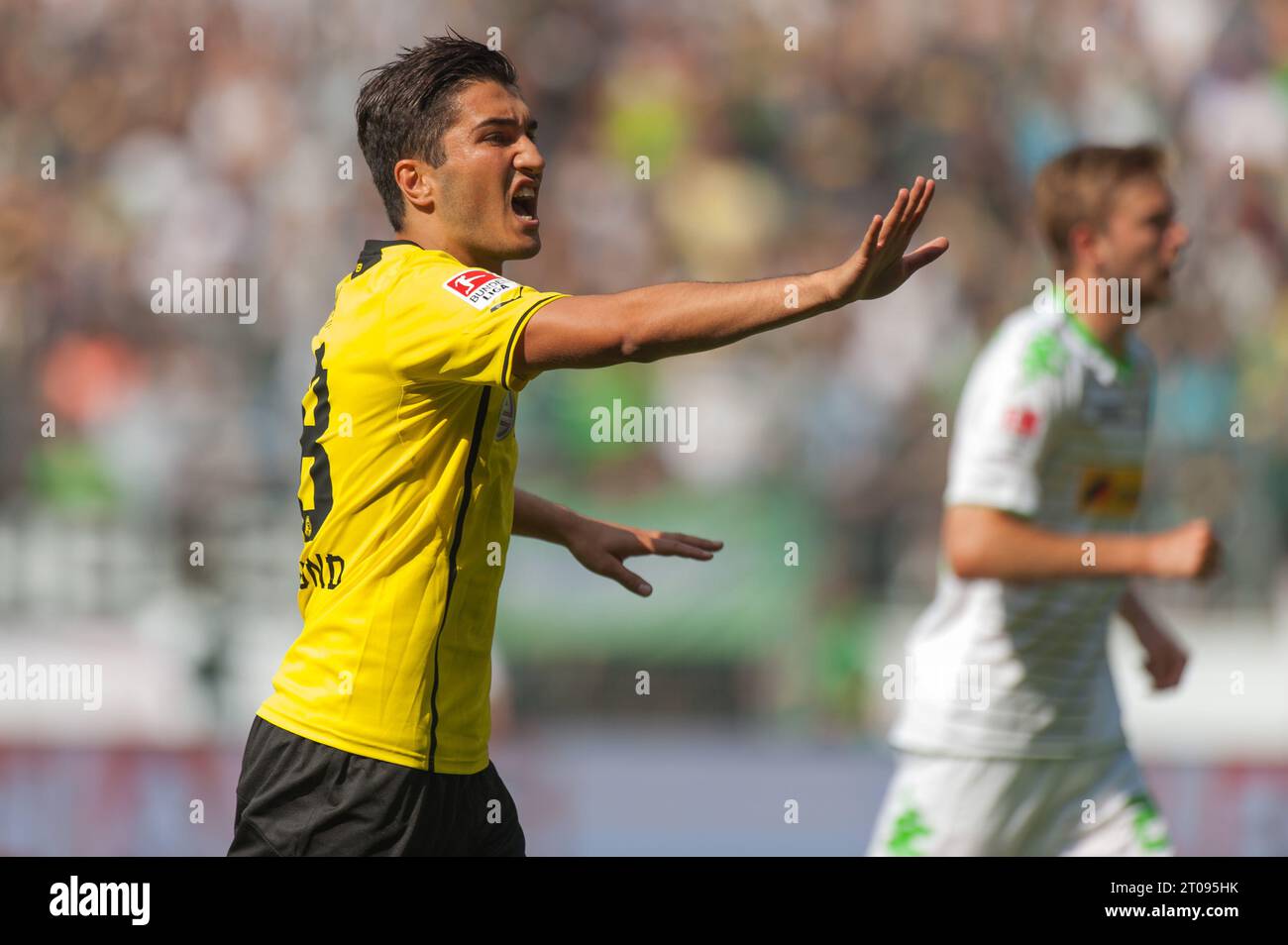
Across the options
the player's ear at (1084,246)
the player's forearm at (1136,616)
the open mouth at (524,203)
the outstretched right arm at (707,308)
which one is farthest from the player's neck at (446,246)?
the player's forearm at (1136,616)

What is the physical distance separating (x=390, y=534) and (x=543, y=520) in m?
→ 0.81

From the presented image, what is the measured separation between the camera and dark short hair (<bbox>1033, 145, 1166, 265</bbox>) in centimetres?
513

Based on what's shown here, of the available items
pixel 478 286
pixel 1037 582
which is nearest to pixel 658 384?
pixel 1037 582

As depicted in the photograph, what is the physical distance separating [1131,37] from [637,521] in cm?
455

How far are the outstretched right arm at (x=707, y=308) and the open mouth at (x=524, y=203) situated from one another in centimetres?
47

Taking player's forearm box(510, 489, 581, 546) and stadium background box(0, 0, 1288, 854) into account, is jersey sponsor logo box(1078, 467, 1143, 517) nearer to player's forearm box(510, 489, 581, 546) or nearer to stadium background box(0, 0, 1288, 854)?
player's forearm box(510, 489, 581, 546)

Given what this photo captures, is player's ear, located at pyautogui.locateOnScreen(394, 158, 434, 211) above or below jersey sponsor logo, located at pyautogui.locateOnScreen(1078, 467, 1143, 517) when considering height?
above

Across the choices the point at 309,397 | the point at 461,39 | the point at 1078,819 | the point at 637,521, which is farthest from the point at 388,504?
the point at 637,521

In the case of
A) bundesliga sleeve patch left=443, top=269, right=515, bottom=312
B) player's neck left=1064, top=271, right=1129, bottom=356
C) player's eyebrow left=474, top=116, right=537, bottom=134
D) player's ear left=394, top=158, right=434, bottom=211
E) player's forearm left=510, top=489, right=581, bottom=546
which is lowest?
player's forearm left=510, top=489, right=581, bottom=546

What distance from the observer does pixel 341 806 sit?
345 cm

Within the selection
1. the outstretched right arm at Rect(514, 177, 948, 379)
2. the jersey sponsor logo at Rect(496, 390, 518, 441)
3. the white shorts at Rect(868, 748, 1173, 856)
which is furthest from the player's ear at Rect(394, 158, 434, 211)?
the white shorts at Rect(868, 748, 1173, 856)

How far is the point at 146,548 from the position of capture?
8.91 metres

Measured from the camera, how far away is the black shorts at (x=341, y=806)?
3455mm

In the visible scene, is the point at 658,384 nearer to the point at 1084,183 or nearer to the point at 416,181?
the point at 1084,183
